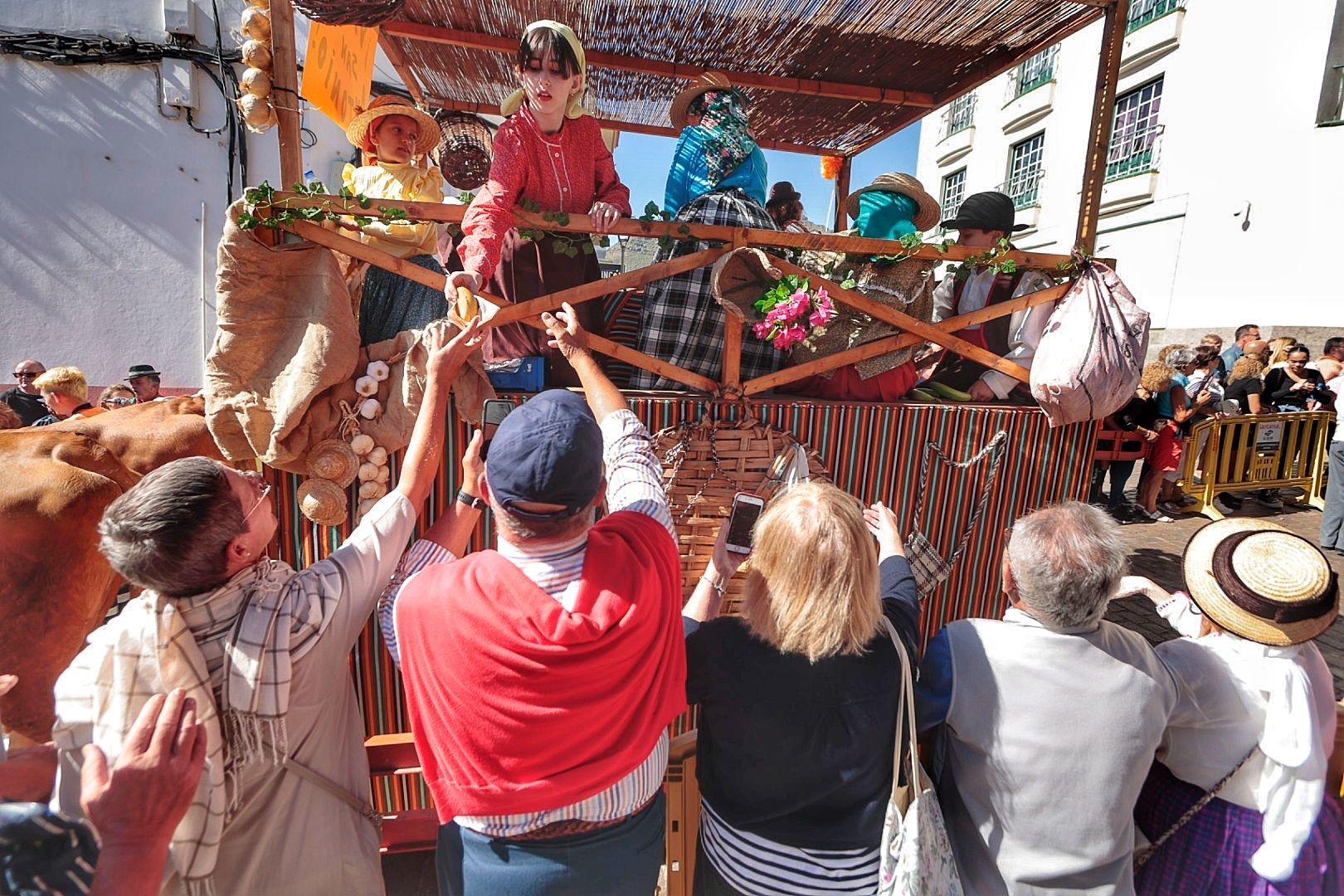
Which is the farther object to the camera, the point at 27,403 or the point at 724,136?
the point at 27,403

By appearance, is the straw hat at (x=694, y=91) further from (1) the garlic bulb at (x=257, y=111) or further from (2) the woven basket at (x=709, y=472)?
(1) the garlic bulb at (x=257, y=111)

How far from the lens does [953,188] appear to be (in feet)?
70.2

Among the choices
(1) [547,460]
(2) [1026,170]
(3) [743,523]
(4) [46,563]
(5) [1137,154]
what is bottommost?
(4) [46,563]

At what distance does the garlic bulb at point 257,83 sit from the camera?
7.61ft

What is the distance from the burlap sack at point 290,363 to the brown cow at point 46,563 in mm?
960

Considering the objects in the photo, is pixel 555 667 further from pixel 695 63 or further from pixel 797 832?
pixel 695 63

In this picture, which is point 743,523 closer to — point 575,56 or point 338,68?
point 575,56

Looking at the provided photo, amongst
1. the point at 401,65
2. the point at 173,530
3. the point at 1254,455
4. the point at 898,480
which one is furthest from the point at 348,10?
the point at 1254,455

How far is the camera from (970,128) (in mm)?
19859

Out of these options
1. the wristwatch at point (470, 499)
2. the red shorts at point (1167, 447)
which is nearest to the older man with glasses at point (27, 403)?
the wristwatch at point (470, 499)

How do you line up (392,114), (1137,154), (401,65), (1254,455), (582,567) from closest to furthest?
(582,567) → (392,114) → (401,65) → (1254,455) → (1137,154)

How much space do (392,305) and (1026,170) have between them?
19597mm

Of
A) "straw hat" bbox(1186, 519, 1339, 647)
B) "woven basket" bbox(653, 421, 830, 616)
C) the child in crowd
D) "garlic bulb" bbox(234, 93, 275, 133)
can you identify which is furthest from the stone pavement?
A: "garlic bulb" bbox(234, 93, 275, 133)

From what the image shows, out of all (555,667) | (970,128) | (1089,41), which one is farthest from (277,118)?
(970,128)
